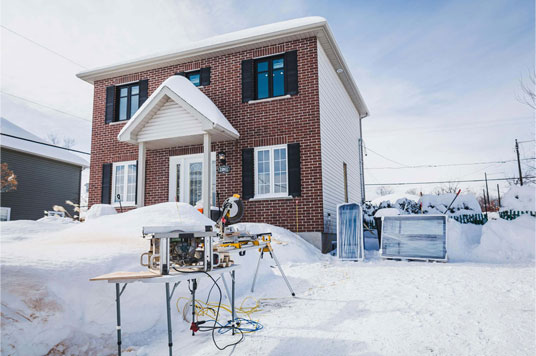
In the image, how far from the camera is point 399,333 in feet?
11.5

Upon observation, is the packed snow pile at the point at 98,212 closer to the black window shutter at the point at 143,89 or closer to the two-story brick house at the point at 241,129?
the two-story brick house at the point at 241,129

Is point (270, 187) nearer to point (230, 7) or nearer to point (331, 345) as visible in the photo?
point (230, 7)

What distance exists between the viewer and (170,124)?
413 inches

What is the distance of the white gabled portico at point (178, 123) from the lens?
32.6 ft

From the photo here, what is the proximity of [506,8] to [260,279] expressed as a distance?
10708mm

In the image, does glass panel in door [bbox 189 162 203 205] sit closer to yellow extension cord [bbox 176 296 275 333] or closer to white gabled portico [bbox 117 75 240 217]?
white gabled portico [bbox 117 75 240 217]

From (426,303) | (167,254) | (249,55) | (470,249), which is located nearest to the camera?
(167,254)

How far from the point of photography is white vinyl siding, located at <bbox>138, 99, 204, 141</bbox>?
10.2 meters

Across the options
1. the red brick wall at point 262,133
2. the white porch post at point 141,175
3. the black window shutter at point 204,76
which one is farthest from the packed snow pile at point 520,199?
the white porch post at point 141,175

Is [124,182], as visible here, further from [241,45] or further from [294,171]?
[294,171]

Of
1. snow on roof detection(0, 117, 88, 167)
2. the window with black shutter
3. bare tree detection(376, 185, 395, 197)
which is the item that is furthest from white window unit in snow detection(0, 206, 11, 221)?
bare tree detection(376, 185, 395, 197)

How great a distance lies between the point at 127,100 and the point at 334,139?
812 cm

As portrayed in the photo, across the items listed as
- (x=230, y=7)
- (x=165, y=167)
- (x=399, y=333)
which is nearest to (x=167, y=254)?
(x=399, y=333)

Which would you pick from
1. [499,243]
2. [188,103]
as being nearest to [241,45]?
[188,103]
